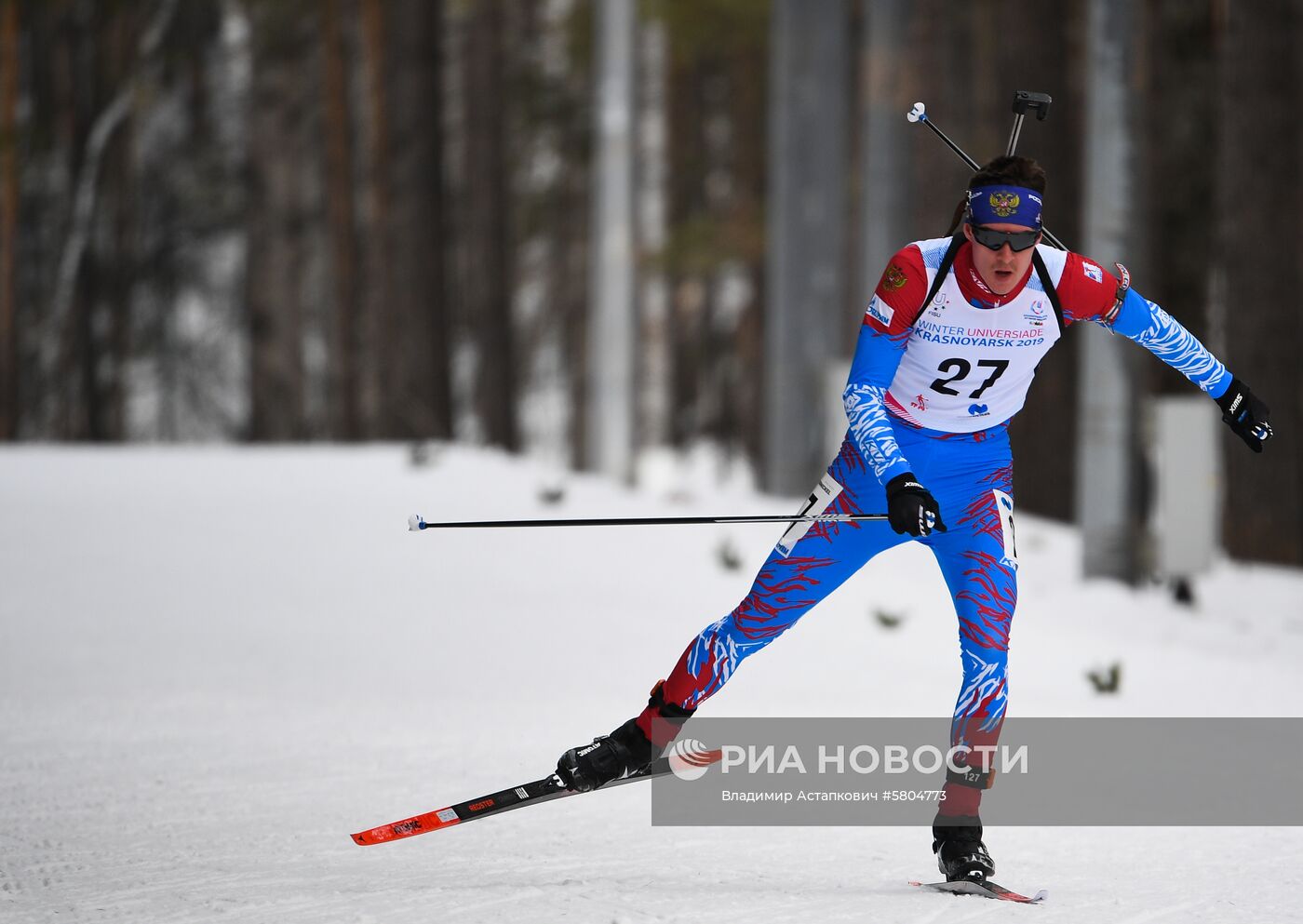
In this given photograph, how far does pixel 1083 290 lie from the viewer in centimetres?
464

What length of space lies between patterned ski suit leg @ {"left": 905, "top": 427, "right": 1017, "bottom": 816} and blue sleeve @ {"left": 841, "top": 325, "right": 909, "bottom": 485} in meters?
0.18

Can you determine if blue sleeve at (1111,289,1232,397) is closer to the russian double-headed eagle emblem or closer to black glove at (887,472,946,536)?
the russian double-headed eagle emblem

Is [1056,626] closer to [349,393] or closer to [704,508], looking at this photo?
[704,508]

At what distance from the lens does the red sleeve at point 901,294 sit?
4.52 meters

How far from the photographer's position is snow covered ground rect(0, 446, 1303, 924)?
173 inches

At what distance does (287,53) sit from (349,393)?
192 inches

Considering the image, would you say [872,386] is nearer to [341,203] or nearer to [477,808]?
[477,808]

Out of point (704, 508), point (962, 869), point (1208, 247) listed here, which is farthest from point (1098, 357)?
point (962, 869)

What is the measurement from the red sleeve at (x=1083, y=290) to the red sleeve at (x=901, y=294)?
416mm

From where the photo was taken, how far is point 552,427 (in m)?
40.6

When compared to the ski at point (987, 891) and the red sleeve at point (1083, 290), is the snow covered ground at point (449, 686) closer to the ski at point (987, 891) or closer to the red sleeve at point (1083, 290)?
the ski at point (987, 891)
